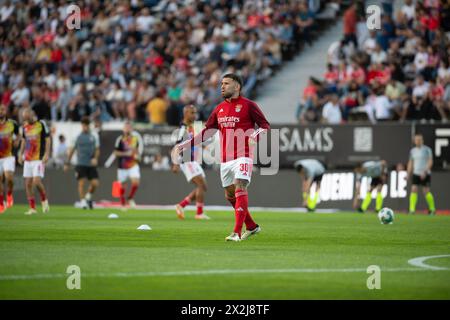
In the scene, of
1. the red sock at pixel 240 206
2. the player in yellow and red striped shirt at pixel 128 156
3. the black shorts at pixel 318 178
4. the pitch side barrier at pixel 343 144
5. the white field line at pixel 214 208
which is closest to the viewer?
the red sock at pixel 240 206

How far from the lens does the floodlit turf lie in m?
9.49

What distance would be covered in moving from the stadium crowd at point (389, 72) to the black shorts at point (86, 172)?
257 inches

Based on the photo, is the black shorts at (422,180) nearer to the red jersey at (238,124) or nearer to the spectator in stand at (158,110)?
the spectator in stand at (158,110)

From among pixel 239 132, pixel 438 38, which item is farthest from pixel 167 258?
pixel 438 38

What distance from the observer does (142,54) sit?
36.4 metres

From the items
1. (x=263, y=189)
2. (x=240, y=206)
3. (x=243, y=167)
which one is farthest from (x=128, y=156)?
(x=240, y=206)

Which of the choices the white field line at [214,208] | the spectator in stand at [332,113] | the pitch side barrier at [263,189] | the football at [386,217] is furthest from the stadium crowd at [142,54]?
the football at [386,217]

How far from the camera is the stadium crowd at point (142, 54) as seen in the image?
33906 mm

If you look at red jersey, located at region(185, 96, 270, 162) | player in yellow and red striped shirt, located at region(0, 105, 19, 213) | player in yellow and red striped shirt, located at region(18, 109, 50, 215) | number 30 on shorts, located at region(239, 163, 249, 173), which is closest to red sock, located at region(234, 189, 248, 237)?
number 30 on shorts, located at region(239, 163, 249, 173)

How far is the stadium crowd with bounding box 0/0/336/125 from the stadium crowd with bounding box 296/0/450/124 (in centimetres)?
274

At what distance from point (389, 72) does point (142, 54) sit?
10138mm

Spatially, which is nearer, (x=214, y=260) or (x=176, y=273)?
(x=176, y=273)

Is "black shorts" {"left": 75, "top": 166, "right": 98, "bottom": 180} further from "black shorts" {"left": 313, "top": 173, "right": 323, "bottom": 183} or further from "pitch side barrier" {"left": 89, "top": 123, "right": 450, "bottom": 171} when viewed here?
"black shorts" {"left": 313, "top": 173, "right": 323, "bottom": 183}

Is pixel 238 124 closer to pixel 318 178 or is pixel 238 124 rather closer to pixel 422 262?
pixel 422 262
